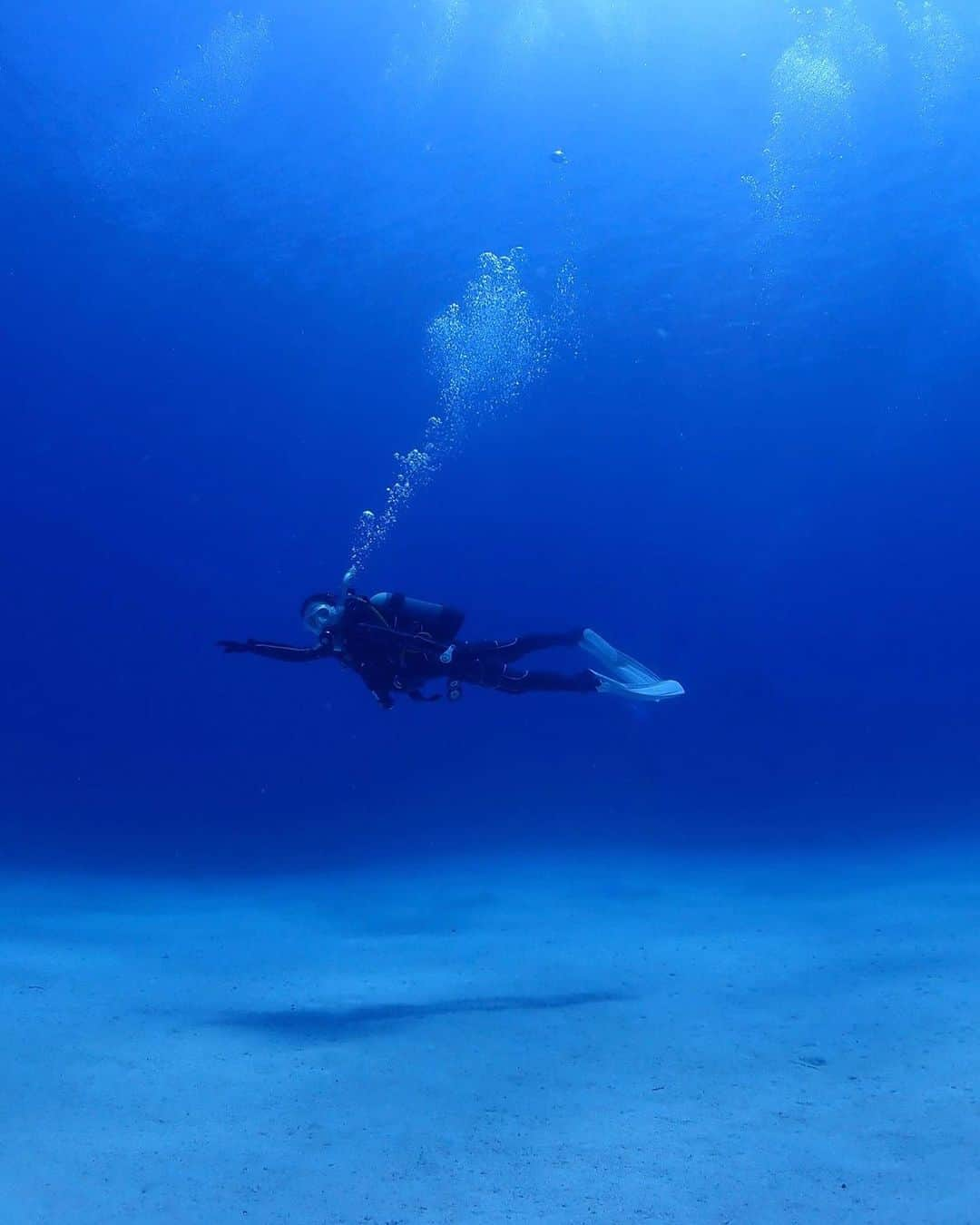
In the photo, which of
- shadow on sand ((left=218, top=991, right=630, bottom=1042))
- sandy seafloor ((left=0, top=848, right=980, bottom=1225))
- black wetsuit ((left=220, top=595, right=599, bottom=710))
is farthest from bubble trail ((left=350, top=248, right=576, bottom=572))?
shadow on sand ((left=218, top=991, right=630, bottom=1042))

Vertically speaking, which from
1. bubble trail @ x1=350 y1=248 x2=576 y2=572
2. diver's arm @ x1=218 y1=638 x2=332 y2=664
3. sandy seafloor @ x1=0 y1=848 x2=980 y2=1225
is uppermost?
bubble trail @ x1=350 y1=248 x2=576 y2=572

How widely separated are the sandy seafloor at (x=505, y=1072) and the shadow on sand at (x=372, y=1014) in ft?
0.08

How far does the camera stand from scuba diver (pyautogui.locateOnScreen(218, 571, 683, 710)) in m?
6.63

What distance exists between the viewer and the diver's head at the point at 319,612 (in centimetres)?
666

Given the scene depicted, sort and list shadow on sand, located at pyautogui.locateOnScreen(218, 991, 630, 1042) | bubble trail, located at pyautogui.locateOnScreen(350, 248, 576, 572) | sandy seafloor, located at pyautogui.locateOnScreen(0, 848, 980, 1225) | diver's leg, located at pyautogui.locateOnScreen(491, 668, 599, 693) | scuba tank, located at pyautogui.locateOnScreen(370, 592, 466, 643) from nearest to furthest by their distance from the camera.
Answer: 1. sandy seafloor, located at pyautogui.locateOnScreen(0, 848, 980, 1225)
2. shadow on sand, located at pyautogui.locateOnScreen(218, 991, 630, 1042)
3. scuba tank, located at pyautogui.locateOnScreen(370, 592, 466, 643)
4. diver's leg, located at pyautogui.locateOnScreen(491, 668, 599, 693)
5. bubble trail, located at pyautogui.locateOnScreen(350, 248, 576, 572)

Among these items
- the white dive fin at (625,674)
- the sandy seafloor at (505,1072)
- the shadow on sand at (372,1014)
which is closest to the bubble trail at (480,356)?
the white dive fin at (625,674)

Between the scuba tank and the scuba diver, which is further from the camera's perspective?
the scuba tank

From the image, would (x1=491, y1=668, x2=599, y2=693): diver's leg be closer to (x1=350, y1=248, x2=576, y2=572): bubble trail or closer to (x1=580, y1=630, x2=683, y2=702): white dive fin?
(x1=580, y1=630, x2=683, y2=702): white dive fin

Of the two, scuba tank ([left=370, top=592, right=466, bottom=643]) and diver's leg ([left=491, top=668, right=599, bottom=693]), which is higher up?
A: scuba tank ([left=370, top=592, right=466, bottom=643])

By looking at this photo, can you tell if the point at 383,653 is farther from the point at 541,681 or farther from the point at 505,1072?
the point at 505,1072

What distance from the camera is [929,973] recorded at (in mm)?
5453

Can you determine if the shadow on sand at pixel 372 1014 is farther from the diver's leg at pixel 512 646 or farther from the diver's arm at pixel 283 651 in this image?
the diver's leg at pixel 512 646

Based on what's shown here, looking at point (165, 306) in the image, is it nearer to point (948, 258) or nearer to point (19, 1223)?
point (948, 258)

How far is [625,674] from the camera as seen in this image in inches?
324
